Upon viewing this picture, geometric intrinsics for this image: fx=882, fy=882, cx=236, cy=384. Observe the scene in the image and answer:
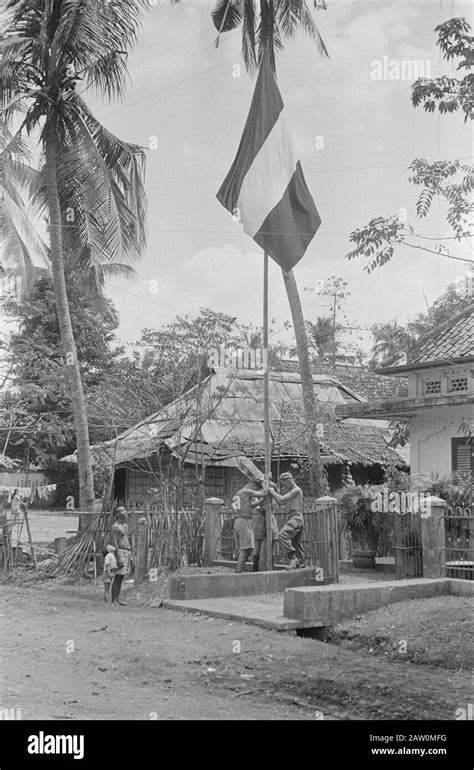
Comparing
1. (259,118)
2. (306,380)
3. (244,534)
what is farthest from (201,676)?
(306,380)

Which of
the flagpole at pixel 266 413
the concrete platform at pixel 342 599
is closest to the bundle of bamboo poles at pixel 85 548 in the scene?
the flagpole at pixel 266 413

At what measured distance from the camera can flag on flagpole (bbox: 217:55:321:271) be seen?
1224 centimetres

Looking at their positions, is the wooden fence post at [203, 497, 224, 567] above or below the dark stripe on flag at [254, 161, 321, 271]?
below

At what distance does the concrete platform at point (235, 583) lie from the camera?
39.9 feet

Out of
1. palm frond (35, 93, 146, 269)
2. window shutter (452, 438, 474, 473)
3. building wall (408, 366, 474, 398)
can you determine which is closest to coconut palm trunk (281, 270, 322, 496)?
building wall (408, 366, 474, 398)

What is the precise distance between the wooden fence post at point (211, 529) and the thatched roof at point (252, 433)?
3.90 metres

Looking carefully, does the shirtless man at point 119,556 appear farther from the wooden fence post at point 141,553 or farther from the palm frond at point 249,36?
the palm frond at point 249,36

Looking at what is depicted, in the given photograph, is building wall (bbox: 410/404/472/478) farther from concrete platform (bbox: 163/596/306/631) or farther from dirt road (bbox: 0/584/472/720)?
dirt road (bbox: 0/584/472/720)

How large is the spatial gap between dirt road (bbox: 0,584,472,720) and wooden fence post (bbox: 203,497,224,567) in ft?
12.7

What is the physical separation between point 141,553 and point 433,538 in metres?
4.81

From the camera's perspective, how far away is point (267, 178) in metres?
12.2

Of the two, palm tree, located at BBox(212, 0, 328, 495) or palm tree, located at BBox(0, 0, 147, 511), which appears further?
palm tree, located at BBox(212, 0, 328, 495)

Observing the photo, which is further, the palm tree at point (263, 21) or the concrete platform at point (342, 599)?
the palm tree at point (263, 21)
